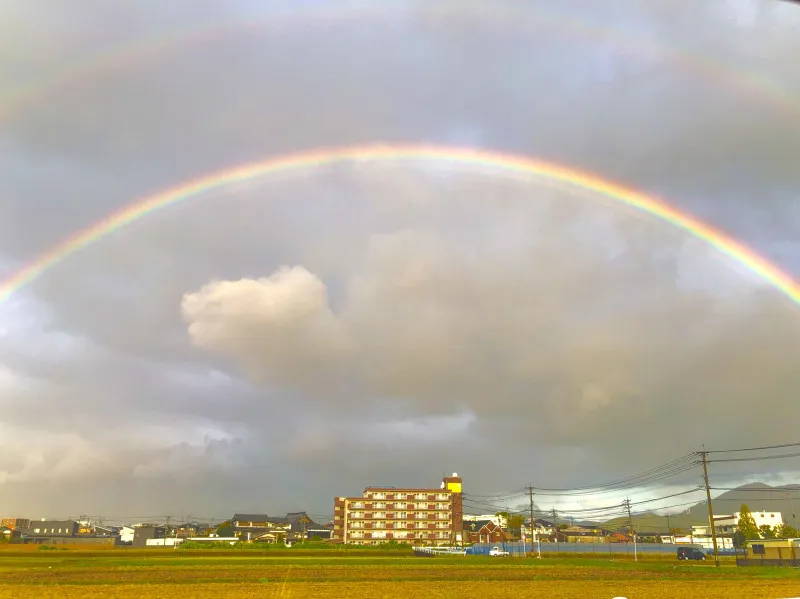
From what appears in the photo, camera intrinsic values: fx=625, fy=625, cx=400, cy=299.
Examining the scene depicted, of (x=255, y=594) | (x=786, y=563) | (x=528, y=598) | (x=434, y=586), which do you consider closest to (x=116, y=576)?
(x=255, y=594)

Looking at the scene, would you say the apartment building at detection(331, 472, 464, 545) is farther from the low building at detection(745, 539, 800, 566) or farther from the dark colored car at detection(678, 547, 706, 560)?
the low building at detection(745, 539, 800, 566)

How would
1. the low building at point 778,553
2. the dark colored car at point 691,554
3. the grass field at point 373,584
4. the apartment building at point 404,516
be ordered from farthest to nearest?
1. the apartment building at point 404,516
2. the dark colored car at point 691,554
3. the low building at point 778,553
4. the grass field at point 373,584

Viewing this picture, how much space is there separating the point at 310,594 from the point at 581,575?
31317mm

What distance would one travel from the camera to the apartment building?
182 m

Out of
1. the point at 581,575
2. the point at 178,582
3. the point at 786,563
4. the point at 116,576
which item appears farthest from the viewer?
the point at 786,563

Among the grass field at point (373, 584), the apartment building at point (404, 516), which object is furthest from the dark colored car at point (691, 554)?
the apartment building at point (404, 516)

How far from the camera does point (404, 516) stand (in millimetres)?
183875

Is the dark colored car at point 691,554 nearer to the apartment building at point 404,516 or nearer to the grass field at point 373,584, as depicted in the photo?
the grass field at point 373,584

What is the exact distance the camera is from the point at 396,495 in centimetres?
18512

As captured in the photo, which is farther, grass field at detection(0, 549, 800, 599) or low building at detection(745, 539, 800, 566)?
low building at detection(745, 539, 800, 566)

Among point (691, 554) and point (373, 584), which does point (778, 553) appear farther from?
point (373, 584)

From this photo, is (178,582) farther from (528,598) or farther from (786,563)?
(786,563)

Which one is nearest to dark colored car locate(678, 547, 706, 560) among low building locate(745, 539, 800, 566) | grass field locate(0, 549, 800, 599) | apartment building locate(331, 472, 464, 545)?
low building locate(745, 539, 800, 566)

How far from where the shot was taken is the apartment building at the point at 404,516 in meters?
182
